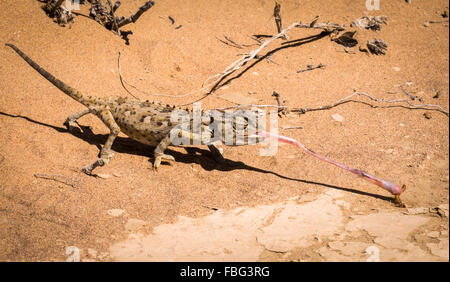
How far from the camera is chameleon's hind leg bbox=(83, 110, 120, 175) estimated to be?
13.6 feet

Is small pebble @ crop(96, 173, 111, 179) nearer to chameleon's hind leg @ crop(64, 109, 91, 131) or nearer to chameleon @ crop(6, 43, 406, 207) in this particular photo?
chameleon @ crop(6, 43, 406, 207)

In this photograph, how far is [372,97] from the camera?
5.34m

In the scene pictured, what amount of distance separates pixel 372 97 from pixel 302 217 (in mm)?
2579

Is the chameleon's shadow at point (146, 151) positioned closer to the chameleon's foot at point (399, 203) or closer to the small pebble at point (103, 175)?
the small pebble at point (103, 175)

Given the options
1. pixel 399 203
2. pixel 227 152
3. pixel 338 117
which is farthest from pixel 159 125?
pixel 399 203

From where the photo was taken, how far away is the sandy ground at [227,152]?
10.7 feet

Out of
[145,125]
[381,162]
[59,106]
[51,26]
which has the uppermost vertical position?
[51,26]

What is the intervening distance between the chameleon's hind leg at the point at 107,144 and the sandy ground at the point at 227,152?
9 cm

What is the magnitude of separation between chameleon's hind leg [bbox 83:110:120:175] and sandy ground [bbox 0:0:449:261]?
9 cm

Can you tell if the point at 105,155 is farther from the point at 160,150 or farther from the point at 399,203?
the point at 399,203

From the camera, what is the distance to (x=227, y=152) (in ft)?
15.9

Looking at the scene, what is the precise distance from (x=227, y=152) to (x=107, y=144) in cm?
142
